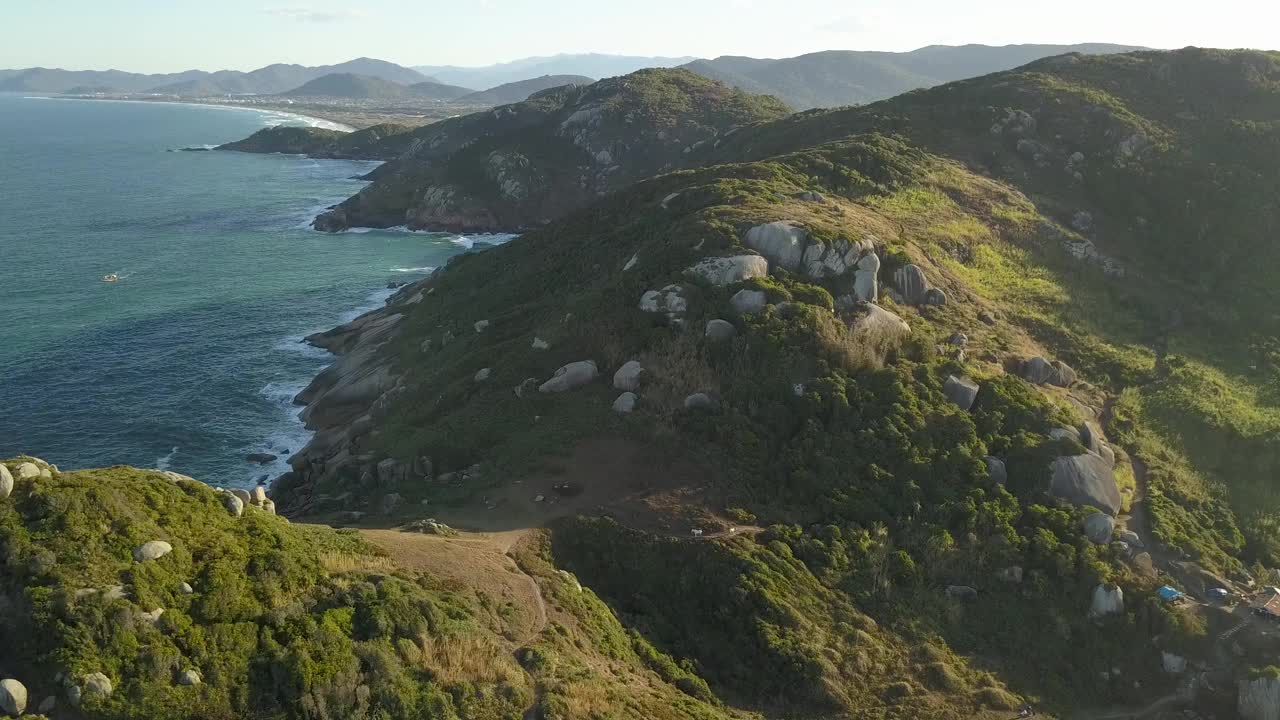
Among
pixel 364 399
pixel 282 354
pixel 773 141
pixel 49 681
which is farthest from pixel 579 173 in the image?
pixel 49 681

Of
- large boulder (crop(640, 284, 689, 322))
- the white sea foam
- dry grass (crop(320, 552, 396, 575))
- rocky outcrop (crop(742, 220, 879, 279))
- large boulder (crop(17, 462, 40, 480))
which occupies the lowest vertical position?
the white sea foam

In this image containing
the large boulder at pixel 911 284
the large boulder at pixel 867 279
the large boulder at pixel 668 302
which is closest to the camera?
the large boulder at pixel 668 302

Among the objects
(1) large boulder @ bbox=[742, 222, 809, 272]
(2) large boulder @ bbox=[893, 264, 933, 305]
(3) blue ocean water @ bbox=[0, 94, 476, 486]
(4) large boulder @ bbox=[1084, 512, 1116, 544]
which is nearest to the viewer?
(4) large boulder @ bbox=[1084, 512, 1116, 544]

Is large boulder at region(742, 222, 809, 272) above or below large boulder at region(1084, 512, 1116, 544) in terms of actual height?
above

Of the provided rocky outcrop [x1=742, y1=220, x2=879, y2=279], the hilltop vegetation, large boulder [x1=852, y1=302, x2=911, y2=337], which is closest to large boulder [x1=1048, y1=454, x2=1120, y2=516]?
the hilltop vegetation

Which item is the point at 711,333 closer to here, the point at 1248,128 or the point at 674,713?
the point at 674,713

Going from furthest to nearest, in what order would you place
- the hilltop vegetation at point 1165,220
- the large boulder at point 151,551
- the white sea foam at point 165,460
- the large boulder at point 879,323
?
the white sea foam at point 165,460
the large boulder at point 879,323
the hilltop vegetation at point 1165,220
the large boulder at point 151,551

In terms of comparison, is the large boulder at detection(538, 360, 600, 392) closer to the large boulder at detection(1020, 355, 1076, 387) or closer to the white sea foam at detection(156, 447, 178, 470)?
the large boulder at detection(1020, 355, 1076, 387)

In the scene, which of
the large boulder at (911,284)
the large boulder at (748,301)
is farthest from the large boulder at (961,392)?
the large boulder at (748,301)

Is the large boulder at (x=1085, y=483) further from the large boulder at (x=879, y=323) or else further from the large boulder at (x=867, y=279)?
the large boulder at (x=867, y=279)
